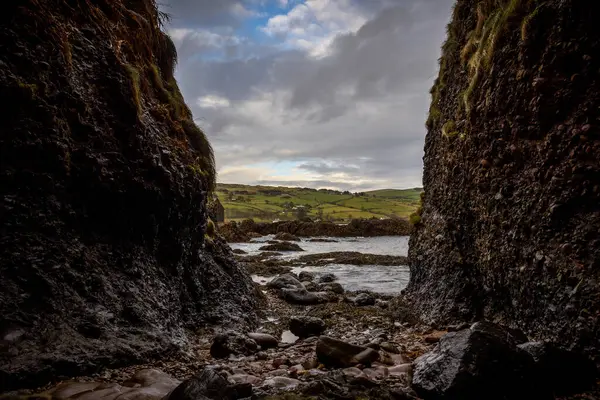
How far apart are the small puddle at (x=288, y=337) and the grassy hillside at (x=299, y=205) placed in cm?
9666

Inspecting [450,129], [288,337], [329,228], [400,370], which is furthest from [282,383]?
[329,228]

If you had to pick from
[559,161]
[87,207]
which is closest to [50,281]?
[87,207]

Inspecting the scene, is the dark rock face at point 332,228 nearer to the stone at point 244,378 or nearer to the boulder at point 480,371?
the stone at point 244,378

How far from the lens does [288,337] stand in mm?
8852

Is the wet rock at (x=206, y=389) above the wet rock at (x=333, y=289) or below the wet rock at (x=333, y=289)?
above

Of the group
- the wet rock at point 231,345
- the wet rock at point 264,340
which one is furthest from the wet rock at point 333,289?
the wet rock at point 231,345

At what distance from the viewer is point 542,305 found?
5.68m

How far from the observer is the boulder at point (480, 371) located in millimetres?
4117

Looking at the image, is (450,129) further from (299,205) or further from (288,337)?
(299,205)

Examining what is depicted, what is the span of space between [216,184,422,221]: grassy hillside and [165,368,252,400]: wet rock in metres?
101

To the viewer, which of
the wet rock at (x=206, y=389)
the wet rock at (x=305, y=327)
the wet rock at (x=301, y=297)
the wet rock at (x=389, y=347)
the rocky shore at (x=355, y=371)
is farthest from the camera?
the wet rock at (x=301, y=297)

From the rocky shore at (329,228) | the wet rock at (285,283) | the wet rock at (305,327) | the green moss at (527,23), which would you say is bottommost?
the rocky shore at (329,228)

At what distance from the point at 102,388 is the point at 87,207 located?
3.04m

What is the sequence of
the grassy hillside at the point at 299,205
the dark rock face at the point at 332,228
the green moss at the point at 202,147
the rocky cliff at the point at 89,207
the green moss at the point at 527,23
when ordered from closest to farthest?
the rocky cliff at the point at 89,207, the green moss at the point at 527,23, the green moss at the point at 202,147, the dark rock face at the point at 332,228, the grassy hillside at the point at 299,205
